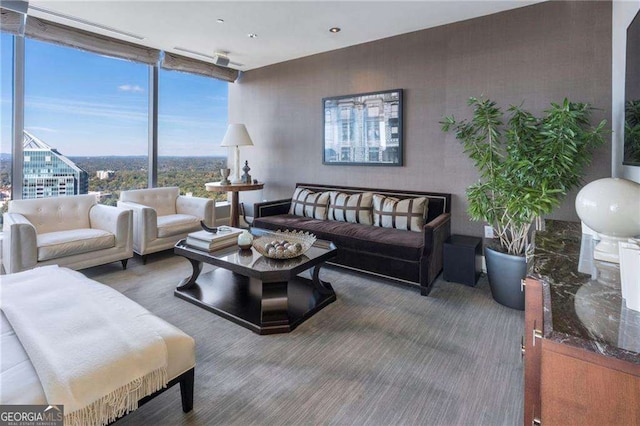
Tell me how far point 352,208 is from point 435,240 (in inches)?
44.6

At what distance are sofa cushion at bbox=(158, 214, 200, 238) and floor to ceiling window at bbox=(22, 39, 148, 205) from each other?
1009 millimetres

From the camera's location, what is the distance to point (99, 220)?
3.54 m

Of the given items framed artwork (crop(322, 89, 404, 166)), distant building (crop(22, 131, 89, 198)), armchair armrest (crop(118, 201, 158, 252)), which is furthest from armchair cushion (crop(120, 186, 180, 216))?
framed artwork (crop(322, 89, 404, 166))

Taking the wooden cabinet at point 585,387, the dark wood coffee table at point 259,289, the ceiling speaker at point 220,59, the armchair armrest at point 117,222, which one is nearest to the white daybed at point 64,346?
the dark wood coffee table at point 259,289

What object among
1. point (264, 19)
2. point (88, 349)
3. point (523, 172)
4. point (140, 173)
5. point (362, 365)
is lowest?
point (362, 365)

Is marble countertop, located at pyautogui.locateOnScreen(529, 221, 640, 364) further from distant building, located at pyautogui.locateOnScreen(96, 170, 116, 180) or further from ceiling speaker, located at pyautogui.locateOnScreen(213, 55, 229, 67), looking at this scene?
distant building, located at pyautogui.locateOnScreen(96, 170, 116, 180)

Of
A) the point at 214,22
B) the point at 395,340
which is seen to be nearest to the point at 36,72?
the point at 214,22

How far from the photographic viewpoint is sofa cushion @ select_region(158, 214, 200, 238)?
3.78 meters

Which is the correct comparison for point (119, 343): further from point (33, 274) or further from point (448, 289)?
point (448, 289)

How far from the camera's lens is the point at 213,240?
270 cm

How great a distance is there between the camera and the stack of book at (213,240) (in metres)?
2.69

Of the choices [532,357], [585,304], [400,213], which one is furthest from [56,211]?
[585,304]

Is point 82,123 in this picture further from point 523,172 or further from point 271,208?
point 523,172

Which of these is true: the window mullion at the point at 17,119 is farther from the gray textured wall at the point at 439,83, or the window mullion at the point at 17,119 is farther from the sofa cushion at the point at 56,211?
the gray textured wall at the point at 439,83
